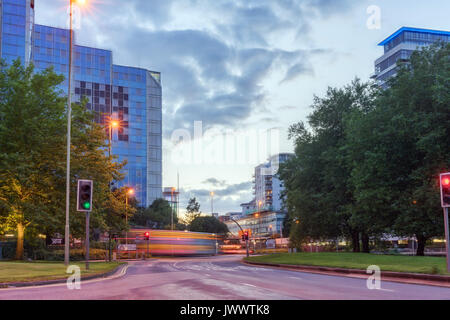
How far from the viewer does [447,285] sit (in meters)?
18.3

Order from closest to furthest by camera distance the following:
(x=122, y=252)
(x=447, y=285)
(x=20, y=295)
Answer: (x=20, y=295) → (x=447, y=285) → (x=122, y=252)

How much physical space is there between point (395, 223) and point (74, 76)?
94.3 meters

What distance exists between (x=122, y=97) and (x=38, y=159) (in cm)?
8855

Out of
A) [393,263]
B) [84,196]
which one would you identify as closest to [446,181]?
[393,263]

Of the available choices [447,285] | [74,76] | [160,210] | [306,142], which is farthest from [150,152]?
[447,285]

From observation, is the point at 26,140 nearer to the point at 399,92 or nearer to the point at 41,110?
the point at 41,110

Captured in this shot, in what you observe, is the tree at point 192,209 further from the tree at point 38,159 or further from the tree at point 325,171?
the tree at point 38,159

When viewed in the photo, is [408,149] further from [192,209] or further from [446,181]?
[192,209]

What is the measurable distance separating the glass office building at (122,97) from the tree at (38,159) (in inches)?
2672

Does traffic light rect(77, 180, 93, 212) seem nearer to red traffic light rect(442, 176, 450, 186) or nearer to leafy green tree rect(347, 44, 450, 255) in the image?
red traffic light rect(442, 176, 450, 186)

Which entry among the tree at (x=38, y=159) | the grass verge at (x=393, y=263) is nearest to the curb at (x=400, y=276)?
the grass verge at (x=393, y=263)

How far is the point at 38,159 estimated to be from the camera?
3844 centimetres

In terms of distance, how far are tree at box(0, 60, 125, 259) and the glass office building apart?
67.9 meters

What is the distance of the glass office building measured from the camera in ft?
373
